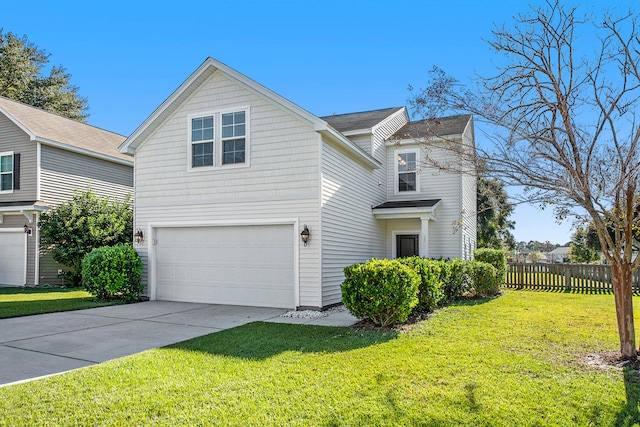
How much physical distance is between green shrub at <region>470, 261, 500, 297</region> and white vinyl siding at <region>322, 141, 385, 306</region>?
3223 mm

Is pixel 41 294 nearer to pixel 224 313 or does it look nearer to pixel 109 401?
pixel 224 313

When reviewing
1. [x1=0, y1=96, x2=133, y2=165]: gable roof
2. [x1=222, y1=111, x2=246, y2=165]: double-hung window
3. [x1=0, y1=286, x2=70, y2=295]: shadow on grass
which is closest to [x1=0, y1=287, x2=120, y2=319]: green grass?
[x1=0, y1=286, x2=70, y2=295]: shadow on grass

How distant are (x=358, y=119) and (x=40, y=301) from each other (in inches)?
466

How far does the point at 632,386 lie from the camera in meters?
4.52

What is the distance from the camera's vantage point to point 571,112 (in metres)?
5.77

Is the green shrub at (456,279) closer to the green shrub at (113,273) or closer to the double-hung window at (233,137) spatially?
the double-hung window at (233,137)

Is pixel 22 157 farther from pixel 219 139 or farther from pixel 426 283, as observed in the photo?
pixel 426 283

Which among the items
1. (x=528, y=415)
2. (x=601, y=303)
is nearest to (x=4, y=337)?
(x=528, y=415)

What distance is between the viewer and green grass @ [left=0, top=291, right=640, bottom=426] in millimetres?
3824

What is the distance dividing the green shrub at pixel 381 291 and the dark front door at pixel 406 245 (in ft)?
24.2

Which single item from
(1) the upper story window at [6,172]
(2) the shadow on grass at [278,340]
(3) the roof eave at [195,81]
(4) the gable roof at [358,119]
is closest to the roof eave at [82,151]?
(1) the upper story window at [6,172]

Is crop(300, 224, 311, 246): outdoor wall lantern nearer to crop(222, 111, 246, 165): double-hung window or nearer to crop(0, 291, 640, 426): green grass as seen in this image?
crop(222, 111, 246, 165): double-hung window

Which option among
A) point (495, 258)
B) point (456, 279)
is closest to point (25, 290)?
point (456, 279)

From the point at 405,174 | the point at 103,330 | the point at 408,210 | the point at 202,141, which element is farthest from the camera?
the point at 405,174
